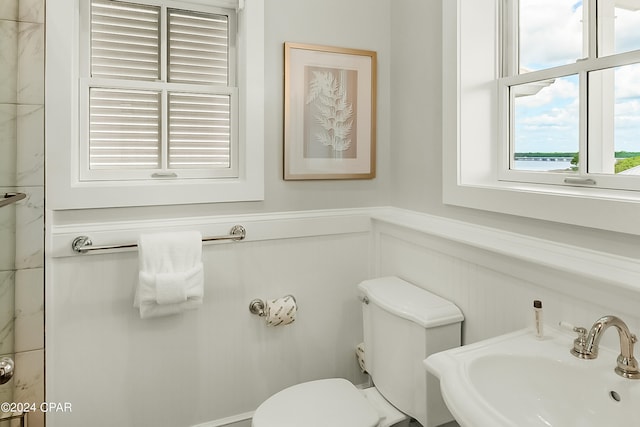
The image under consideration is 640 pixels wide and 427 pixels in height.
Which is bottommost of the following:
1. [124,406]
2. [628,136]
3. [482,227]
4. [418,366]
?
[124,406]

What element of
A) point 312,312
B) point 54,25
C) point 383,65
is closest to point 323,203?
point 312,312

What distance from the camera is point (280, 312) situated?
176cm

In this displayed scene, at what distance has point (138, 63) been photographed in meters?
1.69

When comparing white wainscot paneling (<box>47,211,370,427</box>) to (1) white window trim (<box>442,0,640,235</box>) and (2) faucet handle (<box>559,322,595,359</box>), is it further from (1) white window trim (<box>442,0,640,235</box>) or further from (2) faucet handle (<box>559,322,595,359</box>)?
(2) faucet handle (<box>559,322,595,359</box>)

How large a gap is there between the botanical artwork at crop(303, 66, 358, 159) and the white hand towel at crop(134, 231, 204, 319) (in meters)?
0.64

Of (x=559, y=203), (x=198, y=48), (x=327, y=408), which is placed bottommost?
(x=327, y=408)

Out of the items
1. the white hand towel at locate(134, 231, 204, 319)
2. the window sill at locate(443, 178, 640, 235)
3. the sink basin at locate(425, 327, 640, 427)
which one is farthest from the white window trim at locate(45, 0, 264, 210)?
the sink basin at locate(425, 327, 640, 427)

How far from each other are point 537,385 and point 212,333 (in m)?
1.21

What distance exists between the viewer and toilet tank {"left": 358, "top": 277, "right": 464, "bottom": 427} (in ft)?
4.73

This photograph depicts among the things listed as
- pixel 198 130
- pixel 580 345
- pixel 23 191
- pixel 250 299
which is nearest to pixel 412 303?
pixel 580 345

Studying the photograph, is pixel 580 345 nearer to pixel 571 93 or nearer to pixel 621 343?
pixel 621 343

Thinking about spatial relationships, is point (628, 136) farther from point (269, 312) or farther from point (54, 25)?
point (54, 25)

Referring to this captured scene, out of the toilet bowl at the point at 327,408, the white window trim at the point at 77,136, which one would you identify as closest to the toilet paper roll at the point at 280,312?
the toilet bowl at the point at 327,408

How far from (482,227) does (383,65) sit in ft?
3.04
